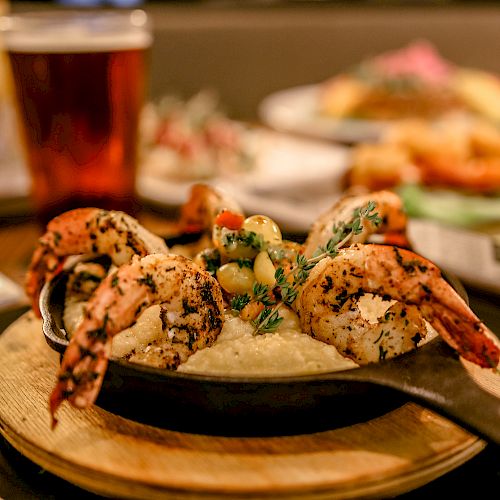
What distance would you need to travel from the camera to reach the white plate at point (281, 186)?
77.8 inches

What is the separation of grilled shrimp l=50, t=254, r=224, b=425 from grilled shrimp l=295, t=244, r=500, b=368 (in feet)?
0.50

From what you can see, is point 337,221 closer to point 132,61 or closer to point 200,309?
point 200,309

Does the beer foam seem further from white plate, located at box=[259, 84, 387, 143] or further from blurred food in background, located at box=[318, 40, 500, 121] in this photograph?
blurred food in background, located at box=[318, 40, 500, 121]

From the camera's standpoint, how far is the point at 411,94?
3.51 meters

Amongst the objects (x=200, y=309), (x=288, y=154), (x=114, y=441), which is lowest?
(x=288, y=154)

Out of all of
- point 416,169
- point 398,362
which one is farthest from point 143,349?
point 416,169

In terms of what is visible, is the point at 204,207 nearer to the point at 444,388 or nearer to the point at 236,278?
the point at 236,278

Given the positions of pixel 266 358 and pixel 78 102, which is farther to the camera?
pixel 78 102

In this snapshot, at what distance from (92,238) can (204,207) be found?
0.25m

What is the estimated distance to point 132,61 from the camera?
174cm

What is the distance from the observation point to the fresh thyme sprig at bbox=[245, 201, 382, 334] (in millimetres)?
967

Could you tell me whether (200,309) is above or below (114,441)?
above

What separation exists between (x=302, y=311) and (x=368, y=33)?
3.70 m

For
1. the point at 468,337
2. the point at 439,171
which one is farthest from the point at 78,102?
the point at 439,171
